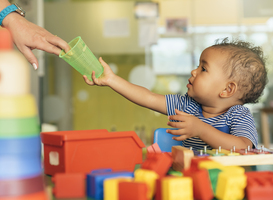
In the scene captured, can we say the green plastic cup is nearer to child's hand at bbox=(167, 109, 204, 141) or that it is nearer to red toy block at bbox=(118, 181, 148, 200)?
child's hand at bbox=(167, 109, 204, 141)

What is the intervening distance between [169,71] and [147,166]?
2.96 metres

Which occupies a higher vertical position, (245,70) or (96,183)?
(245,70)

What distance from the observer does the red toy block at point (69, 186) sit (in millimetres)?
426

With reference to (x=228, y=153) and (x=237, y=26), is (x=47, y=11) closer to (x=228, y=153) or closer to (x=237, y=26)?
(x=237, y=26)

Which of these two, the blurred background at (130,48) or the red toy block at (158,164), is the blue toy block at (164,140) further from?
the blurred background at (130,48)

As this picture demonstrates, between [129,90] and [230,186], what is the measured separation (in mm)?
801

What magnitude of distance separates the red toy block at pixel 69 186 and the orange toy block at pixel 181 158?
0.56 feet

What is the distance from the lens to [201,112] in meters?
1.18

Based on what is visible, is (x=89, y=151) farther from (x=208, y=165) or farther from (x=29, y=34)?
(x=29, y=34)

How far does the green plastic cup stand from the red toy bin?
252 millimetres

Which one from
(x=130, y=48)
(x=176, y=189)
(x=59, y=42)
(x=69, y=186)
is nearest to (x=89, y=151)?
(x=69, y=186)

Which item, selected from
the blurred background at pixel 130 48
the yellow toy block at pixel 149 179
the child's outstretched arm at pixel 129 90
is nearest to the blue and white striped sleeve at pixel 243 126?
the child's outstretched arm at pixel 129 90

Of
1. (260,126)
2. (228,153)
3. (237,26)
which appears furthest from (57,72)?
(228,153)

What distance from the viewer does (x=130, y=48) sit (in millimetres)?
3363
